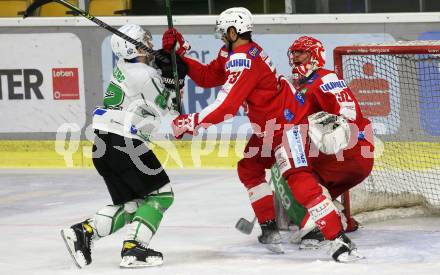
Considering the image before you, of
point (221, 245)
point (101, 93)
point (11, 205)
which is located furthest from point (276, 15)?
point (221, 245)

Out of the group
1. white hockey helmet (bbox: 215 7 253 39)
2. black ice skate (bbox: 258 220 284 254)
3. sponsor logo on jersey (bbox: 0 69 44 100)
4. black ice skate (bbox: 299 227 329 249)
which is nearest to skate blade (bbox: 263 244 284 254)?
black ice skate (bbox: 258 220 284 254)

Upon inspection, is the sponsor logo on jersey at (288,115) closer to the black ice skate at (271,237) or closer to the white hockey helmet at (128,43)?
the black ice skate at (271,237)

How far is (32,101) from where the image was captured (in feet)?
32.2

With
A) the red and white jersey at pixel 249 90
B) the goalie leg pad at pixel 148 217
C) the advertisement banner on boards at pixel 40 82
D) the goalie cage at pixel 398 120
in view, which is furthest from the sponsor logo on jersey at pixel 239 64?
the advertisement banner on boards at pixel 40 82

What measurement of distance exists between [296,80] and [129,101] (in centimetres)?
89

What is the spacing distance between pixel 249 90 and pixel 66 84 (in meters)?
3.98

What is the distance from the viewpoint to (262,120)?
6.15 metres

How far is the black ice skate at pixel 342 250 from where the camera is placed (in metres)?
5.80

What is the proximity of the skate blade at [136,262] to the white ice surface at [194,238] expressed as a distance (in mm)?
39

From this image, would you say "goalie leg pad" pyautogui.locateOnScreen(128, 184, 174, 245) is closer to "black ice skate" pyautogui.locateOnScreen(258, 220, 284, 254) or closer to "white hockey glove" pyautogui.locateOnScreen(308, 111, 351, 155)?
"black ice skate" pyautogui.locateOnScreen(258, 220, 284, 254)

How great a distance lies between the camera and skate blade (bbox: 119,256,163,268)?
592cm

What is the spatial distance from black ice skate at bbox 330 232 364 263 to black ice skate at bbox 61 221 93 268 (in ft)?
3.79

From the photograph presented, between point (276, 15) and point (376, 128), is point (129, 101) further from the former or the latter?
point (276, 15)

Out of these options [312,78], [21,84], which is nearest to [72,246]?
[312,78]
